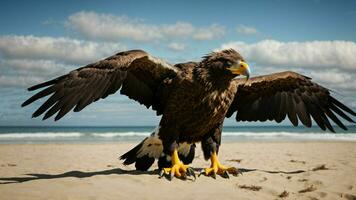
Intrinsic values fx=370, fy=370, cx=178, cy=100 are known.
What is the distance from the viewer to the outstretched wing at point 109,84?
4866 mm

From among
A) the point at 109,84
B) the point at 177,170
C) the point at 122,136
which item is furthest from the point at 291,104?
the point at 122,136

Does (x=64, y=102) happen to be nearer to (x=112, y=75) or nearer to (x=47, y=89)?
(x=47, y=89)

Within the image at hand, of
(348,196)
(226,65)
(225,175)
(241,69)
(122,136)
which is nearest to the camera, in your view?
(348,196)

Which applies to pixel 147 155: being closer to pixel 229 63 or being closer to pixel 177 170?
pixel 177 170

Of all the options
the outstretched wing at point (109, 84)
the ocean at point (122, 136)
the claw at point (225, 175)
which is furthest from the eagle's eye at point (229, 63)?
the ocean at point (122, 136)

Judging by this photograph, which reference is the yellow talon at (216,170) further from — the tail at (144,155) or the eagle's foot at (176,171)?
the tail at (144,155)

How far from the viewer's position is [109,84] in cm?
548

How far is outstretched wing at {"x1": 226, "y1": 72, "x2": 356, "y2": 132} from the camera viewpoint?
7.15 meters

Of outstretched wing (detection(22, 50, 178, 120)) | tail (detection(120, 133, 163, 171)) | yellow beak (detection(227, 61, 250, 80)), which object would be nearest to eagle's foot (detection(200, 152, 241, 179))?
tail (detection(120, 133, 163, 171))

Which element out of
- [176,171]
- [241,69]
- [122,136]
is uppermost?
[241,69]

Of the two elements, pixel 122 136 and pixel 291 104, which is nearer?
pixel 291 104

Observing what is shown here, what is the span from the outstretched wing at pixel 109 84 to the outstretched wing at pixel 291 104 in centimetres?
168

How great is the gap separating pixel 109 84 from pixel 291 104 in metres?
3.82

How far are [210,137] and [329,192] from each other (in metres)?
2.03
